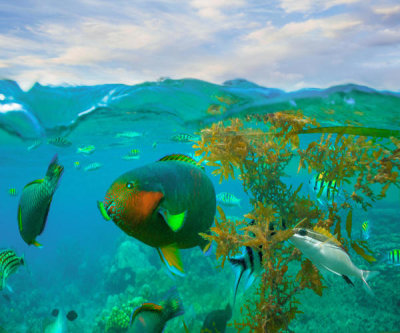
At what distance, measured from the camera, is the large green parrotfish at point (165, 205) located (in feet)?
4.49

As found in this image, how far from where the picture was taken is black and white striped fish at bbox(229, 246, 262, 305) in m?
3.29

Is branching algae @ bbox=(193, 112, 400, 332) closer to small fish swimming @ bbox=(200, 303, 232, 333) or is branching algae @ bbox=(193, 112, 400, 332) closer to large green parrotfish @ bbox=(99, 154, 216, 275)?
small fish swimming @ bbox=(200, 303, 232, 333)

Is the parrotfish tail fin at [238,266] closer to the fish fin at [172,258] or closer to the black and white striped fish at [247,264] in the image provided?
the black and white striped fish at [247,264]

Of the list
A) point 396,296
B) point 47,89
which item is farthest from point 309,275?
point 47,89

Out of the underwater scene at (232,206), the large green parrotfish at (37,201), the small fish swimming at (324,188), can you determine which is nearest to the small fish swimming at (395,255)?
the underwater scene at (232,206)

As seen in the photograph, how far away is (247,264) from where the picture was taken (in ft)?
11.2

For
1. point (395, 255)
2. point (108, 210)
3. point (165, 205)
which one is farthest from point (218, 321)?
point (108, 210)

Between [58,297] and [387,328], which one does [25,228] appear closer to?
[387,328]

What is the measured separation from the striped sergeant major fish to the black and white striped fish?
3482mm

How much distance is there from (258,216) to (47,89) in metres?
8.46

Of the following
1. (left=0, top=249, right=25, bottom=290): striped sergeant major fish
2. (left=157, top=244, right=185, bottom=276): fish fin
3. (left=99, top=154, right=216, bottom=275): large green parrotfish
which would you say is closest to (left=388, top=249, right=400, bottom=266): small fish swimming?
(left=99, top=154, right=216, bottom=275): large green parrotfish

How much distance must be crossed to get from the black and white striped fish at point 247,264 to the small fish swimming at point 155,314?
2.55ft

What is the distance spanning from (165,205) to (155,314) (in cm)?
225

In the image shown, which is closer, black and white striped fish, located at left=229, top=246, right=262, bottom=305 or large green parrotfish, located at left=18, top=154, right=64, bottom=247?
large green parrotfish, located at left=18, top=154, right=64, bottom=247
